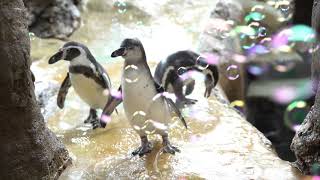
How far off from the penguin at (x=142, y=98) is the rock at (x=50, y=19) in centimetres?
267

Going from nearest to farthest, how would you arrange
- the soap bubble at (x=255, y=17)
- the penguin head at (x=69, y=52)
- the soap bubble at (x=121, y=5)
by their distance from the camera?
the penguin head at (x=69, y=52)
the soap bubble at (x=255, y=17)
the soap bubble at (x=121, y=5)

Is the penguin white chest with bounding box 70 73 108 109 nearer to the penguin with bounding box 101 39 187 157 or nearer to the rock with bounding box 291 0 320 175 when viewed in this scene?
the penguin with bounding box 101 39 187 157

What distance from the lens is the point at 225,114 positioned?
12.1 ft

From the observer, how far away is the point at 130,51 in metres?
2.88

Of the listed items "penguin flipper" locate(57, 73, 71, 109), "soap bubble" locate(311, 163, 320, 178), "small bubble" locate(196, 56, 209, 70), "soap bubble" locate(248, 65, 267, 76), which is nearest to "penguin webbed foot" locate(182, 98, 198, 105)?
"small bubble" locate(196, 56, 209, 70)

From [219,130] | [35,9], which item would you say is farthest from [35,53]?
[219,130]

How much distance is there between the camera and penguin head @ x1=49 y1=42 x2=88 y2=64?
333 centimetres

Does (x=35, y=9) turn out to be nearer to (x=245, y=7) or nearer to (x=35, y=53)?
(x=35, y=53)

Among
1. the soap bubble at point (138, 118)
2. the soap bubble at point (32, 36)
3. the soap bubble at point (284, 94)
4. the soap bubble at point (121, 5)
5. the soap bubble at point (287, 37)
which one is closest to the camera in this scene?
the soap bubble at point (138, 118)

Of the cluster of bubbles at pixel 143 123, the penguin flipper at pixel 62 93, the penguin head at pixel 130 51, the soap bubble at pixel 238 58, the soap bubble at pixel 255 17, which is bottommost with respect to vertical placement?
the soap bubble at pixel 238 58

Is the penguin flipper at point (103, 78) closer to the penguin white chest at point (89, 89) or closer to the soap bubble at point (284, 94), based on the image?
the penguin white chest at point (89, 89)

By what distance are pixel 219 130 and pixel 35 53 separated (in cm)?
228

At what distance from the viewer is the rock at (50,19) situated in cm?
552

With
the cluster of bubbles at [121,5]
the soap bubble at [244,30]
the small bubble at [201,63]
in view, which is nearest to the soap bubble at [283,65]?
the soap bubble at [244,30]
